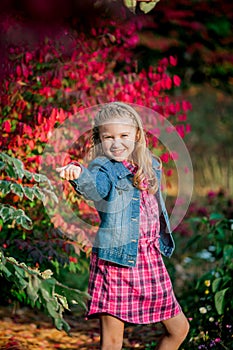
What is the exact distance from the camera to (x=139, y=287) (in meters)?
2.71

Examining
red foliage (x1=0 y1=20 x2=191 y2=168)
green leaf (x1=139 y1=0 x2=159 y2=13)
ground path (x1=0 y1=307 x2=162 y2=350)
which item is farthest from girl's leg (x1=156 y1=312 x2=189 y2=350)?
green leaf (x1=139 y1=0 x2=159 y2=13)

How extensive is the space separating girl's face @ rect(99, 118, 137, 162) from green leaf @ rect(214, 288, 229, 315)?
1.12 metres

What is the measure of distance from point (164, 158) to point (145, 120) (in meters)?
0.28

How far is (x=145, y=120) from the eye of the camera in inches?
154

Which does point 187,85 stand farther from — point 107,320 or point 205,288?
point 107,320

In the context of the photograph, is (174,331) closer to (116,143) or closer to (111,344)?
(111,344)

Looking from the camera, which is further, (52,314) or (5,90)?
(5,90)

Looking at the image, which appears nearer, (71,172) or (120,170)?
(71,172)

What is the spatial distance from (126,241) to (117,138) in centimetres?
44

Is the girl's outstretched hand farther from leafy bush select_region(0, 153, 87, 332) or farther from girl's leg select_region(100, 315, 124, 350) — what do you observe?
girl's leg select_region(100, 315, 124, 350)

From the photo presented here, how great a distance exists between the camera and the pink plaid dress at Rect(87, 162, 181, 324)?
2.69 m

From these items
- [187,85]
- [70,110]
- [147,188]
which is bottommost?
[147,188]

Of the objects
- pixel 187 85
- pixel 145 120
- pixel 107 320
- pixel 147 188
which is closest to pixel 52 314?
pixel 107 320

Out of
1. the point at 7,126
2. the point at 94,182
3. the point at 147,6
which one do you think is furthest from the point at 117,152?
the point at 7,126
